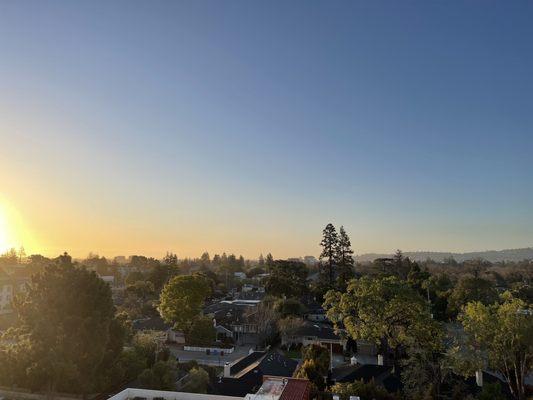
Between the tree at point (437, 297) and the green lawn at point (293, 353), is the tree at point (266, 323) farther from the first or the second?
the tree at point (437, 297)

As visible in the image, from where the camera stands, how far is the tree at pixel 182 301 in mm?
33594

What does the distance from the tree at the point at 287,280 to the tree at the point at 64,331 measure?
30.1 m

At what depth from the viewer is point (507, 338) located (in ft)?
57.2

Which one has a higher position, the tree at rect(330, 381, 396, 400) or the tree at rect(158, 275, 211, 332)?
the tree at rect(158, 275, 211, 332)

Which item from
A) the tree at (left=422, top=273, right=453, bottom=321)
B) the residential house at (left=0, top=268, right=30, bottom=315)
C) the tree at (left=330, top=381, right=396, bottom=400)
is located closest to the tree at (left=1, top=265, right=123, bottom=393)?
the tree at (left=330, top=381, right=396, bottom=400)

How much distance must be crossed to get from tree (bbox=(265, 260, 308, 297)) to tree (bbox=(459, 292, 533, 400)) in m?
29.7

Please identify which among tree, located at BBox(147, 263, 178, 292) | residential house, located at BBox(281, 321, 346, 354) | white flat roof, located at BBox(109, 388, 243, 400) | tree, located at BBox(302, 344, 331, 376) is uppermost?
tree, located at BBox(147, 263, 178, 292)

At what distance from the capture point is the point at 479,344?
18.7 m

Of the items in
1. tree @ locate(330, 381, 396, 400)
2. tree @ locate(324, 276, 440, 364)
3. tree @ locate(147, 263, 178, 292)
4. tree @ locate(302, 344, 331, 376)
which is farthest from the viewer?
tree @ locate(147, 263, 178, 292)

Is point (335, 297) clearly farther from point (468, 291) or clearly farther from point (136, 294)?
point (136, 294)

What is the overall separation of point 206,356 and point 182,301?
4.85 metres

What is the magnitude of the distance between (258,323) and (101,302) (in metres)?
19.9

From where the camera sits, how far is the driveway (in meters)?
28.9

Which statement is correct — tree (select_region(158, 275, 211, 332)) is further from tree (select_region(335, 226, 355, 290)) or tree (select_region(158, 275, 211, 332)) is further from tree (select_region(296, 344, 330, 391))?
tree (select_region(335, 226, 355, 290))
